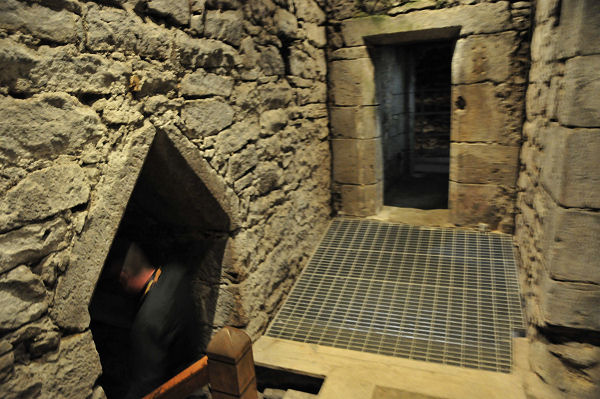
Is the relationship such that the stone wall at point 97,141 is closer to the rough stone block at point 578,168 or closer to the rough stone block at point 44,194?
the rough stone block at point 44,194

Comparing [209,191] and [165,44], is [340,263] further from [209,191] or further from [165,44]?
[165,44]

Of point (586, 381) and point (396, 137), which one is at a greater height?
point (396, 137)

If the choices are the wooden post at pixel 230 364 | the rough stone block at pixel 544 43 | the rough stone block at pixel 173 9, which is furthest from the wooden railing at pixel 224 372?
the rough stone block at pixel 544 43

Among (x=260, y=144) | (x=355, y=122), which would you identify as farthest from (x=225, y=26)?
(x=355, y=122)

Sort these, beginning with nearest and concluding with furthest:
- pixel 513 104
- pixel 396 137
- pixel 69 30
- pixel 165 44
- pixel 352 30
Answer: pixel 69 30
pixel 165 44
pixel 513 104
pixel 352 30
pixel 396 137

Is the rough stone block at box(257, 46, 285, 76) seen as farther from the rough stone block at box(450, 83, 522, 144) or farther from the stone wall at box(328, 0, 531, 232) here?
the rough stone block at box(450, 83, 522, 144)

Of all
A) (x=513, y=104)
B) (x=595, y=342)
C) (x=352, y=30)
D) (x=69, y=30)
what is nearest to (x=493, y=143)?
(x=513, y=104)

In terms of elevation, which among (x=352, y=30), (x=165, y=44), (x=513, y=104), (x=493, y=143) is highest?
(x=352, y=30)

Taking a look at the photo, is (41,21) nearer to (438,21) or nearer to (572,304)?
(572,304)

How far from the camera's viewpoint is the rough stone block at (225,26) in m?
2.33

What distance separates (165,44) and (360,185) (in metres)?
2.97

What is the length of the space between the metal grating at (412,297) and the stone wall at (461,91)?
48 centimetres

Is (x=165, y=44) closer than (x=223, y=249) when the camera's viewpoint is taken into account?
Yes

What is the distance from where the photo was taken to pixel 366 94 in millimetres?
4316
